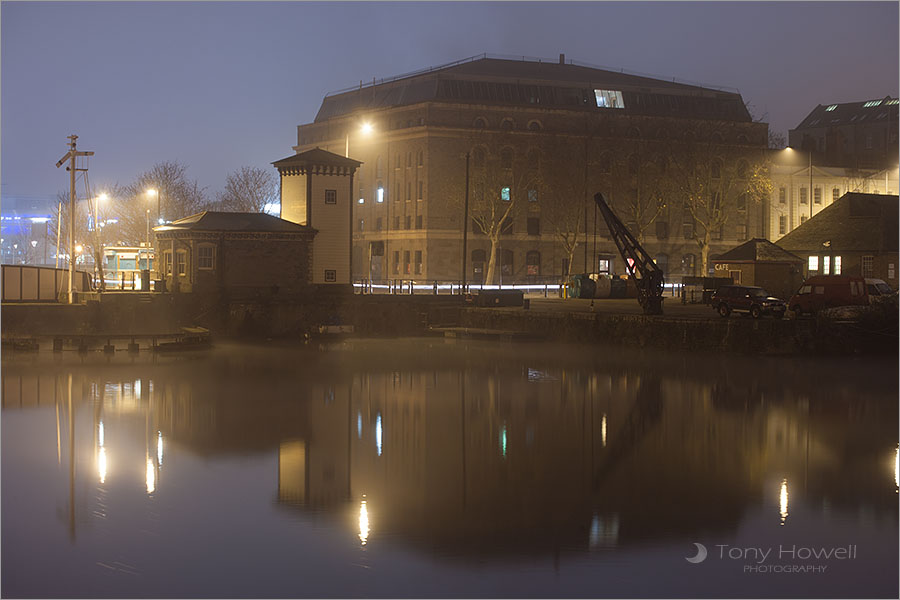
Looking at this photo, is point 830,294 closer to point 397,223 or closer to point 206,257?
point 206,257

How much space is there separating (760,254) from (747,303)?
19274mm

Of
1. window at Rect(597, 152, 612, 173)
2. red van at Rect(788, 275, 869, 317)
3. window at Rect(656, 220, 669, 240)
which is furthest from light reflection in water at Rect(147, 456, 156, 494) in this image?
window at Rect(656, 220, 669, 240)

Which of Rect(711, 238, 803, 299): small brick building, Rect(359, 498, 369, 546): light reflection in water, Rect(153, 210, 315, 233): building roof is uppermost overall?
Rect(153, 210, 315, 233): building roof

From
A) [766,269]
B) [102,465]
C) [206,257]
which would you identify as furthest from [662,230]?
[102,465]

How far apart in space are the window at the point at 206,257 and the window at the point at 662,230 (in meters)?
55.5

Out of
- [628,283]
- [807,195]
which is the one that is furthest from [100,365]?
[807,195]

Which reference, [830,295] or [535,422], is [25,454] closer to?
[535,422]

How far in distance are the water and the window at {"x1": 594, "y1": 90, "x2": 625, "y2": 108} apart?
65792 mm

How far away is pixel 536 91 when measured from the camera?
97188mm

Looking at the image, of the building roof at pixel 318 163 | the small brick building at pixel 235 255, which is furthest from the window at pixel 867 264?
the small brick building at pixel 235 255

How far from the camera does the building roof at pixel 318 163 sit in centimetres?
5984

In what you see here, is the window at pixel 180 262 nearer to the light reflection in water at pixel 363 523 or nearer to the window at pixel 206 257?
the window at pixel 206 257

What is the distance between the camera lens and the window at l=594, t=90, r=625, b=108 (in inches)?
3880

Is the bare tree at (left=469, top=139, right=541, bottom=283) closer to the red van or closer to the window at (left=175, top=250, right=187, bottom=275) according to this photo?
the window at (left=175, top=250, right=187, bottom=275)
